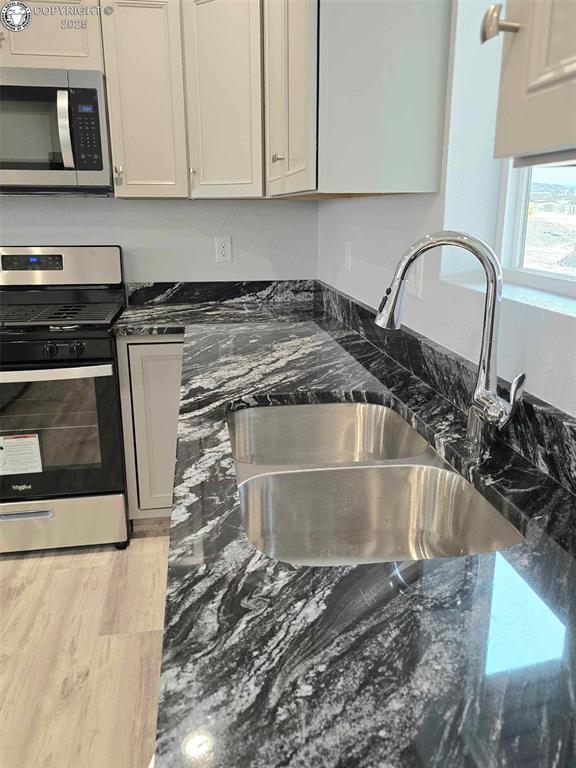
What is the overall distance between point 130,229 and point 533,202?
1958 millimetres

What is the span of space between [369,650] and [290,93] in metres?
1.62

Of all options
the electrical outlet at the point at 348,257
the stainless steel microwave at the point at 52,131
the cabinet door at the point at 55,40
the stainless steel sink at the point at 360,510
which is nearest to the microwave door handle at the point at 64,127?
the stainless steel microwave at the point at 52,131

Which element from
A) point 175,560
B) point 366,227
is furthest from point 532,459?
point 366,227

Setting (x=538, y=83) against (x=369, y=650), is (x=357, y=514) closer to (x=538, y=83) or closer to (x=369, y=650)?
(x=369, y=650)

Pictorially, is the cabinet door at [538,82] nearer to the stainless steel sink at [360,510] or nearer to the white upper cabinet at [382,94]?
the stainless steel sink at [360,510]

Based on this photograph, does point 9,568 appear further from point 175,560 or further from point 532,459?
point 532,459

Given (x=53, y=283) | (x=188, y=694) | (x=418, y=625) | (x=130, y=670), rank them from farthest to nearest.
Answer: (x=53, y=283) < (x=130, y=670) < (x=418, y=625) < (x=188, y=694)

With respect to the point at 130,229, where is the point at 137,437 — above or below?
below

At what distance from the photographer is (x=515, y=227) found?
1507mm

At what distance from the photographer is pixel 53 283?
9.05ft

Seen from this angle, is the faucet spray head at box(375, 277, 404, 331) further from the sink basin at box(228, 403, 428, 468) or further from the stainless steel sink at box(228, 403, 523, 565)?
the sink basin at box(228, 403, 428, 468)

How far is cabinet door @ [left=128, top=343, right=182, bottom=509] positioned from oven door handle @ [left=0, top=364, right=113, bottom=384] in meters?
0.16

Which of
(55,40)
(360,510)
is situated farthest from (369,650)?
(55,40)

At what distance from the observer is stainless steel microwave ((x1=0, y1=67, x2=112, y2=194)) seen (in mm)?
2318
